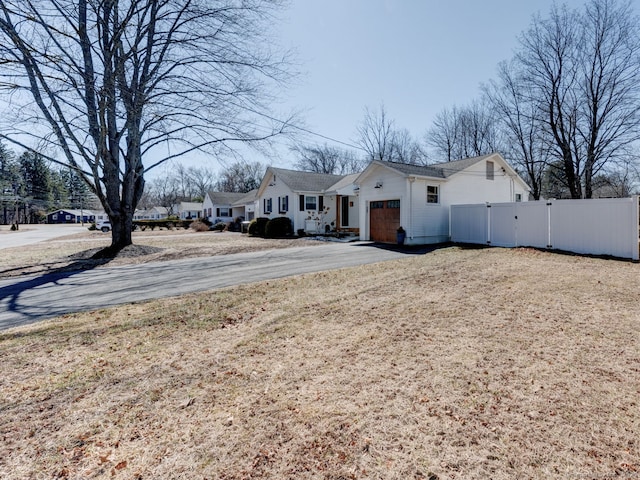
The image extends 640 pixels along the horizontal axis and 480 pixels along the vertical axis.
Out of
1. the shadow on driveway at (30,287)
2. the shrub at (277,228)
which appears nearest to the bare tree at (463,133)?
the shrub at (277,228)

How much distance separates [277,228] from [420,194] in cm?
1004

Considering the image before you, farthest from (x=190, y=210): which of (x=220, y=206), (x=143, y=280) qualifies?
(x=143, y=280)

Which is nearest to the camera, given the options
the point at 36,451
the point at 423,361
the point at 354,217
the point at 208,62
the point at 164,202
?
the point at 36,451

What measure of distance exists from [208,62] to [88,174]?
647 cm

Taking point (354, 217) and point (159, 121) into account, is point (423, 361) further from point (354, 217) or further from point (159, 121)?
point (354, 217)

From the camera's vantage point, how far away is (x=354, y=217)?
75.4ft

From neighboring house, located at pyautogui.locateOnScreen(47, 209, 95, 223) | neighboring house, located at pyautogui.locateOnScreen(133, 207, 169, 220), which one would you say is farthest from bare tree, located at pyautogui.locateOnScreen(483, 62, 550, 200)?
neighboring house, located at pyautogui.locateOnScreen(47, 209, 95, 223)

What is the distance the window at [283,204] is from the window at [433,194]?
10.9 m

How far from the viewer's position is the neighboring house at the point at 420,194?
15062mm

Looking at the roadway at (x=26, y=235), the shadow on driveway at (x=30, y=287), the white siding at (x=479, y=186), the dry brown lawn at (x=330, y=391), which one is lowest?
the dry brown lawn at (x=330, y=391)

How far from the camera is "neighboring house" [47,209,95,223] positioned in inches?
2931

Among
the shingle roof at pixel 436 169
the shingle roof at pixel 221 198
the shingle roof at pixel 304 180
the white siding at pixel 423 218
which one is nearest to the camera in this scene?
the white siding at pixel 423 218

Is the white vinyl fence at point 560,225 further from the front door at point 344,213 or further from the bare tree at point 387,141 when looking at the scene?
the bare tree at point 387,141

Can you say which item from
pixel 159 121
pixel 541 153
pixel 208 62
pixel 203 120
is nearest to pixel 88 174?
pixel 159 121
